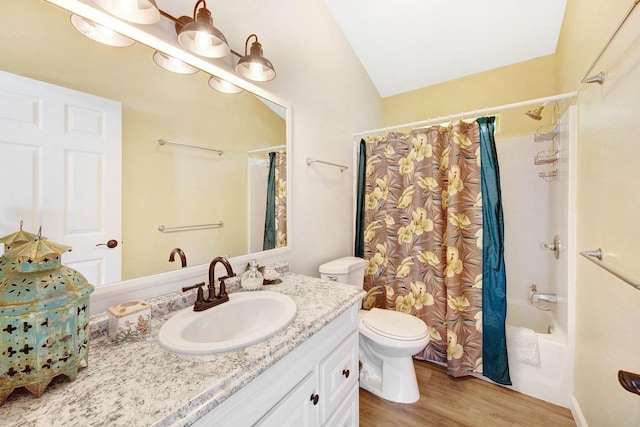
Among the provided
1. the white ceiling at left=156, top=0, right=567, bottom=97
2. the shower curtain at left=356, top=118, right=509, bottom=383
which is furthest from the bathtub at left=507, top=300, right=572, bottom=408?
the white ceiling at left=156, top=0, right=567, bottom=97

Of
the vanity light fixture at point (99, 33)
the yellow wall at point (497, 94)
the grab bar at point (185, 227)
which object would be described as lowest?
the grab bar at point (185, 227)

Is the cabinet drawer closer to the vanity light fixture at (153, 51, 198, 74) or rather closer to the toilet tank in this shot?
the toilet tank

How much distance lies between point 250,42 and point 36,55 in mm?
930

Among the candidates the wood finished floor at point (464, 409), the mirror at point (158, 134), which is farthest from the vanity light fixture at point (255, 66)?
the wood finished floor at point (464, 409)

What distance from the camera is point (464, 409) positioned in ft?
5.08

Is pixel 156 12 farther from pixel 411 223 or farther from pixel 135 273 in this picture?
pixel 411 223

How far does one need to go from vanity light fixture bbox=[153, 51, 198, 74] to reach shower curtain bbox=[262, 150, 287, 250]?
0.58m

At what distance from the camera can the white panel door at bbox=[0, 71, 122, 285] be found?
2.36 ft

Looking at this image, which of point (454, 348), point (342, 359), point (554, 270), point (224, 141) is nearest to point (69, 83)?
point (224, 141)

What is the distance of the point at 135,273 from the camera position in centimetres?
97

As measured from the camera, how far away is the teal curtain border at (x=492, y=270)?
169cm

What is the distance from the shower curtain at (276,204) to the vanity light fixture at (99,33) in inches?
31.4

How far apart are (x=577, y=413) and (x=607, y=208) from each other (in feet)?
3.95

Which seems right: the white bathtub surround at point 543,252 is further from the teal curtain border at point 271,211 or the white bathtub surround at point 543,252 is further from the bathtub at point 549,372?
the teal curtain border at point 271,211
